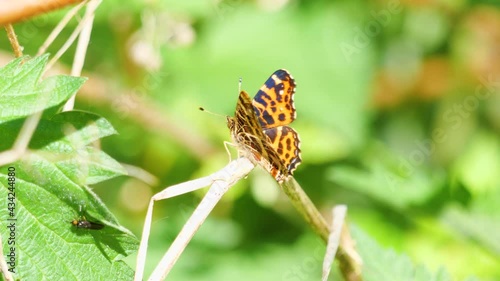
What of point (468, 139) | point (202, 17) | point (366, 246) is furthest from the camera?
point (468, 139)

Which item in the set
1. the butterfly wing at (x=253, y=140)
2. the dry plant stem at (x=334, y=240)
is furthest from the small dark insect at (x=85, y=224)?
the dry plant stem at (x=334, y=240)

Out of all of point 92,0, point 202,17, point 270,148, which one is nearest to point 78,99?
point 202,17

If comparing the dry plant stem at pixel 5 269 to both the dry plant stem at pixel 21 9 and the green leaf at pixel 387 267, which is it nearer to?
the dry plant stem at pixel 21 9

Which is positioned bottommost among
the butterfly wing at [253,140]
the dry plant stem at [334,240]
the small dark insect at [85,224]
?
the small dark insect at [85,224]

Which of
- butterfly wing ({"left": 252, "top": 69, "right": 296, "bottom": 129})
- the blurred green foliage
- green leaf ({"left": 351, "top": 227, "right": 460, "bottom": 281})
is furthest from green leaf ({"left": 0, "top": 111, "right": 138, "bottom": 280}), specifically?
the blurred green foliage

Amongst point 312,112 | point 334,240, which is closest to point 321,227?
point 334,240

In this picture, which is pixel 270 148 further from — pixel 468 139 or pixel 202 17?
pixel 468 139

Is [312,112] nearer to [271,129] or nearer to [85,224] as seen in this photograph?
[271,129]
